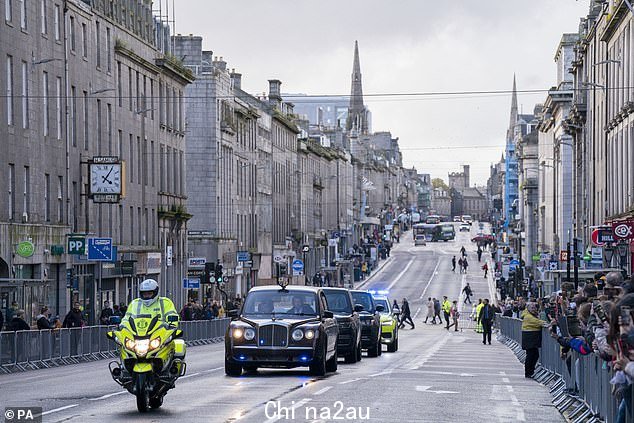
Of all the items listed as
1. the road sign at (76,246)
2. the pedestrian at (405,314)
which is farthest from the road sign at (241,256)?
the road sign at (76,246)

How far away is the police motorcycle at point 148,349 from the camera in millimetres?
19188

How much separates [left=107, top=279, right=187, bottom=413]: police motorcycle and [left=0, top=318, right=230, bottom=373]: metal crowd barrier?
48.5 ft

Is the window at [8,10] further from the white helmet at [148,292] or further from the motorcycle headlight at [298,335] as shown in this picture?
the white helmet at [148,292]

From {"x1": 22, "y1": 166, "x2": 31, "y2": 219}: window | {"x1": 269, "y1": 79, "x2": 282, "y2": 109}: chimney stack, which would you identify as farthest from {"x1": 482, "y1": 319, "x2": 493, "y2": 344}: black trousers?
{"x1": 269, "y1": 79, "x2": 282, "y2": 109}: chimney stack

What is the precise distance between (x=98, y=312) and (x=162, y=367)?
4243 cm

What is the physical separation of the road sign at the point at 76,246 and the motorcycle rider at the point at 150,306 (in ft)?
110

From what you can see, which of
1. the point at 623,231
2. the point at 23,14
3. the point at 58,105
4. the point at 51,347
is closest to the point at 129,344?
the point at 51,347

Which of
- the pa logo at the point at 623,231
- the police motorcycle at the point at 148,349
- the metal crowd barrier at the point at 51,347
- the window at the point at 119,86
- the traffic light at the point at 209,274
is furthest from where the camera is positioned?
the window at the point at 119,86

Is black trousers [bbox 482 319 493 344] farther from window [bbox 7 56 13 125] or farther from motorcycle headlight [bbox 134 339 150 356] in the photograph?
motorcycle headlight [bbox 134 339 150 356]

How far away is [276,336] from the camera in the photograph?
26.7 metres

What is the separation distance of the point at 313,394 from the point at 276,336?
4.71m

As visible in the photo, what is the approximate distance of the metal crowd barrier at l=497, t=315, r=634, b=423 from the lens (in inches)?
697

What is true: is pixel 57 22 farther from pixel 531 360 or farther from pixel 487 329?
pixel 531 360

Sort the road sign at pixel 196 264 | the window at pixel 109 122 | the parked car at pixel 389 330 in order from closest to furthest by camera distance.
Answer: the parked car at pixel 389 330
the window at pixel 109 122
the road sign at pixel 196 264
